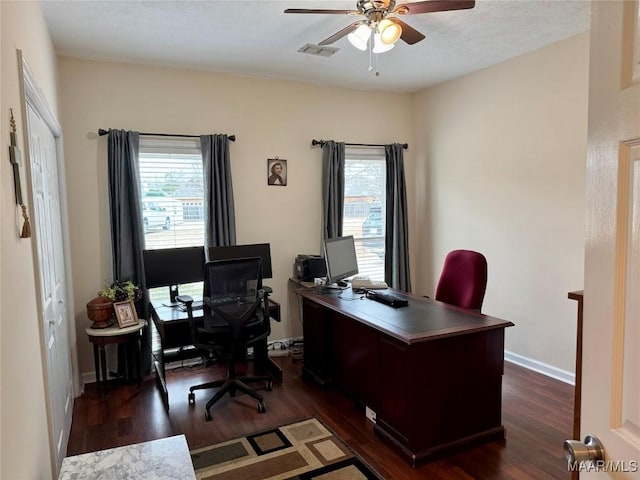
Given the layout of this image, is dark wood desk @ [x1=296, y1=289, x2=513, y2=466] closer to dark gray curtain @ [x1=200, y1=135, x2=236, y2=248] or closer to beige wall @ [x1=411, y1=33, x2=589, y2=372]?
beige wall @ [x1=411, y1=33, x2=589, y2=372]

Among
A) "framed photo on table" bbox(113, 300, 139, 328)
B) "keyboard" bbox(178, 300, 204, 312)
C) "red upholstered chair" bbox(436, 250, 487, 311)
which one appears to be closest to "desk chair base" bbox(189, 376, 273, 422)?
"keyboard" bbox(178, 300, 204, 312)

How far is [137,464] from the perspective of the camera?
1.63m

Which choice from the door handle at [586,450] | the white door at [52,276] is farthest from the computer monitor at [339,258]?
the door handle at [586,450]

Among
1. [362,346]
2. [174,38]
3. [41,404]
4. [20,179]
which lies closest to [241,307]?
[362,346]

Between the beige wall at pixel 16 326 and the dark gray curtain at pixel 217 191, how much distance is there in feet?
6.65

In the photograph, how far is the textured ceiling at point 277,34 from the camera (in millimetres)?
2838

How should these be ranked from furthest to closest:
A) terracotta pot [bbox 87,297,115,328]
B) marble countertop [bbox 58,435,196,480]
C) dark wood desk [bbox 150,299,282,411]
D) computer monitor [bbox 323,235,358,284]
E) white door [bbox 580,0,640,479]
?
1. computer monitor [bbox 323,235,358,284]
2. terracotta pot [bbox 87,297,115,328]
3. dark wood desk [bbox 150,299,282,411]
4. marble countertop [bbox 58,435,196,480]
5. white door [bbox 580,0,640,479]

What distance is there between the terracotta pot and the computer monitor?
5.98 ft

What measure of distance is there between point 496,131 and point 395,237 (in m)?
1.54

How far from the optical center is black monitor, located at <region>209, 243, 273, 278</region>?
3.94 meters

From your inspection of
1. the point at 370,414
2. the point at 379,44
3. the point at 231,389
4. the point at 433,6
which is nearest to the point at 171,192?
the point at 231,389

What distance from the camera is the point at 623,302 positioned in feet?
2.68

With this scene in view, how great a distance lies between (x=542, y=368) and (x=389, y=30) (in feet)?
10.3

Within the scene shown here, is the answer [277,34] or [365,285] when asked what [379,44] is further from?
[365,285]
